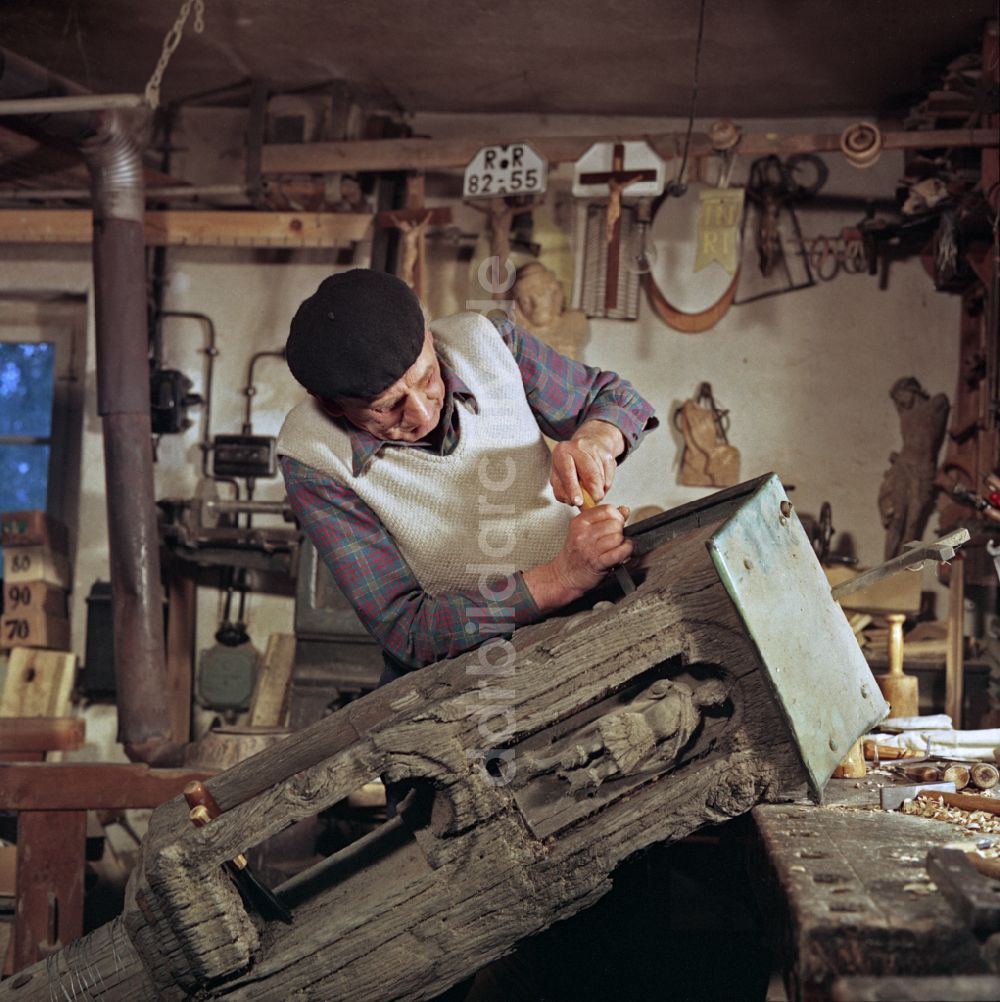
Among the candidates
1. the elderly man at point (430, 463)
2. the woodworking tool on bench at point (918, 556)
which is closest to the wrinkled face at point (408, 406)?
the elderly man at point (430, 463)

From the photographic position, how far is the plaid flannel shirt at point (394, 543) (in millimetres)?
2016

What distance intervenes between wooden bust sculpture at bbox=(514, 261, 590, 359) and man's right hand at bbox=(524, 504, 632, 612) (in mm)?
3783

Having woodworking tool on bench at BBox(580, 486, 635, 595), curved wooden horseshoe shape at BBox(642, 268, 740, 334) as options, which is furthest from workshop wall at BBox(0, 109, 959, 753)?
woodworking tool on bench at BBox(580, 486, 635, 595)

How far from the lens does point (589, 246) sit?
5750 millimetres

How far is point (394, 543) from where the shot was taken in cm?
227

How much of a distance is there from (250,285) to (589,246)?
1838 millimetres

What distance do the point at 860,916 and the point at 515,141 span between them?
457 cm

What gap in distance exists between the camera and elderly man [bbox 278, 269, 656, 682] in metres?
1.99

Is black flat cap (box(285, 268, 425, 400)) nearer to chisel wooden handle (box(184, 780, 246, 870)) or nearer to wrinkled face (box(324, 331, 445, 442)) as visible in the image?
wrinkled face (box(324, 331, 445, 442))

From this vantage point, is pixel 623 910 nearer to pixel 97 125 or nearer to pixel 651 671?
pixel 651 671

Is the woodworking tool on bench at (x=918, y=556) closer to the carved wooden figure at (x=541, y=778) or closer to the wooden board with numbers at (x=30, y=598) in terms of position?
the carved wooden figure at (x=541, y=778)

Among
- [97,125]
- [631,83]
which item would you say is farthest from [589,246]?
[97,125]

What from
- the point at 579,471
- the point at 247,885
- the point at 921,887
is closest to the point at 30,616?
the point at 247,885

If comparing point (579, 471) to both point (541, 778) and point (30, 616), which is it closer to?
point (541, 778)
